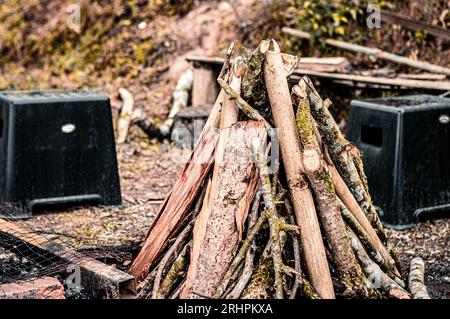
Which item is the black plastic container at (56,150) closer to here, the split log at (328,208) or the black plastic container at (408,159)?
the black plastic container at (408,159)

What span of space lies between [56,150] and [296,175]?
2.81m

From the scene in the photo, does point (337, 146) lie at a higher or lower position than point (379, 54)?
lower

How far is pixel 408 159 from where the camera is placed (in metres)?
6.05

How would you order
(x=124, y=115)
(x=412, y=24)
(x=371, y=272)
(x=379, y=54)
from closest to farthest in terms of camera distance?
1. (x=371, y=272)
2. (x=379, y=54)
3. (x=412, y=24)
4. (x=124, y=115)

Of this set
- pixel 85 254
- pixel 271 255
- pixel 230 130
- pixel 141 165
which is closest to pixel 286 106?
pixel 230 130

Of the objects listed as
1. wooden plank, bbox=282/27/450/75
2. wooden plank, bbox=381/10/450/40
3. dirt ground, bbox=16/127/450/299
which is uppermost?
wooden plank, bbox=381/10/450/40

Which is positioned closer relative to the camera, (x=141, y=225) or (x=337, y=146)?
(x=337, y=146)

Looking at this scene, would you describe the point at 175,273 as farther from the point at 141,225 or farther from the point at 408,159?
the point at 408,159

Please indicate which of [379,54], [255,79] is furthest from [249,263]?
[379,54]

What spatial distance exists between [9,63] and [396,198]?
7740mm

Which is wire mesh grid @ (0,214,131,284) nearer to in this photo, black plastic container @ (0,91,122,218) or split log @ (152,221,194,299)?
split log @ (152,221,194,299)

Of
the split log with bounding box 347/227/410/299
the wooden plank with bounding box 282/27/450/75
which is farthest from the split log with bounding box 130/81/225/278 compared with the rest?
the wooden plank with bounding box 282/27/450/75

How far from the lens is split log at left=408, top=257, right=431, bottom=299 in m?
4.31
